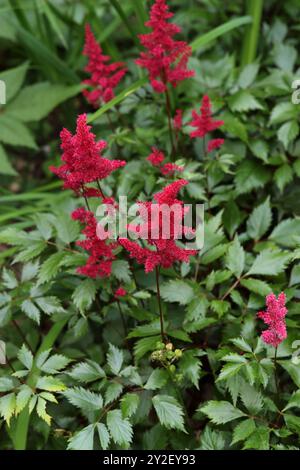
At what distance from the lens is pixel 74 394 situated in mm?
2002

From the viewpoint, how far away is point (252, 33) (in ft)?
10.5

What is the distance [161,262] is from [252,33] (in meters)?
1.96

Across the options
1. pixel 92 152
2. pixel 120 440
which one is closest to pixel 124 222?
pixel 92 152

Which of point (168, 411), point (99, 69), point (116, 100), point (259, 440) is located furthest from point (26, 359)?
point (99, 69)

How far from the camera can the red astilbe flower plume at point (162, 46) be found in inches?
92.1

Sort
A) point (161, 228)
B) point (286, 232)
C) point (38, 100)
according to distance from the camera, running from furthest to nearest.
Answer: point (38, 100) < point (286, 232) < point (161, 228)

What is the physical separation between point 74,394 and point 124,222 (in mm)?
719

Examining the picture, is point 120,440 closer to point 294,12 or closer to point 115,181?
point 115,181

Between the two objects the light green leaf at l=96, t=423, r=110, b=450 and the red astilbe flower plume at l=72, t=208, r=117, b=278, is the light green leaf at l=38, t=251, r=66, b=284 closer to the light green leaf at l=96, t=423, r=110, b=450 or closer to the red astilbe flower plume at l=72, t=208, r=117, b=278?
the red astilbe flower plume at l=72, t=208, r=117, b=278

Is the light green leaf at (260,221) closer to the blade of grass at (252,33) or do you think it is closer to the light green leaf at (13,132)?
the blade of grass at (252,33)

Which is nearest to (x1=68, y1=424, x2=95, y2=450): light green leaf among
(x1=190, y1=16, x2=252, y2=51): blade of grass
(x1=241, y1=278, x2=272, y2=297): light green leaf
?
(x1=241, y1=278, x2=272, y2=297): light green leaf

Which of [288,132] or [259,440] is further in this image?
[288,132]

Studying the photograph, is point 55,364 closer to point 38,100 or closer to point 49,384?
point 49,384

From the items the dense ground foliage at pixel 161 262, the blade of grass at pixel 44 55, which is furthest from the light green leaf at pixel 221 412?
the blade of grass at pixel 44 55
